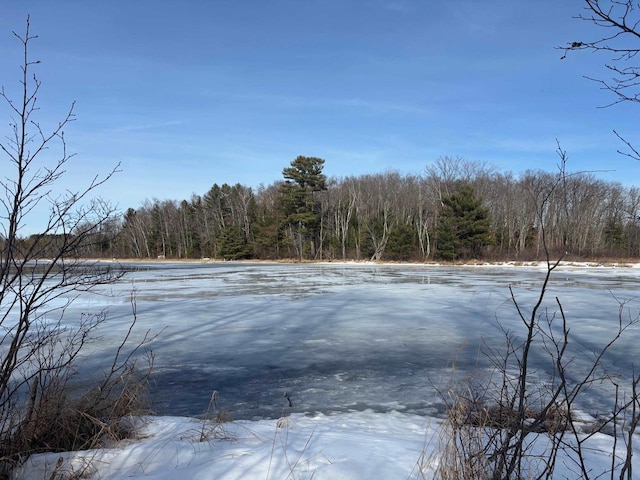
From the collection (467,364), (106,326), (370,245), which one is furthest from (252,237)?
(467,364)

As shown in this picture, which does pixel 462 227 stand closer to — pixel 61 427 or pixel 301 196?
pixel 301 196

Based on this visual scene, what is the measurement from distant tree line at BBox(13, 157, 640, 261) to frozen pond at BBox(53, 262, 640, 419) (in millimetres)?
28313

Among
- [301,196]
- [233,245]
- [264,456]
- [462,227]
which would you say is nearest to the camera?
[264,456]

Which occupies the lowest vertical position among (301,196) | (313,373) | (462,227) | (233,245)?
(313,373)

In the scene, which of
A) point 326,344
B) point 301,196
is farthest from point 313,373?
point 301,196

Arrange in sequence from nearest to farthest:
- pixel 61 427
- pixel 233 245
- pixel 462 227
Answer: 1. pixel 61 427
2. pixel 462 227
3. pixel 233 245

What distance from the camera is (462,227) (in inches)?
1558

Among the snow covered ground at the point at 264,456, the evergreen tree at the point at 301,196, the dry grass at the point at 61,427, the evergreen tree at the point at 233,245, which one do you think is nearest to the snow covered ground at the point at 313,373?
the snow covered ground at the point at 264,456

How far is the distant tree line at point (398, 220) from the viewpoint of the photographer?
4094cm

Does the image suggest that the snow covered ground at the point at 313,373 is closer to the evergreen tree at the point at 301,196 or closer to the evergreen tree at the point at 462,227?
the evergreen tree at the point at 462,227

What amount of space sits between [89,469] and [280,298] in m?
10.9

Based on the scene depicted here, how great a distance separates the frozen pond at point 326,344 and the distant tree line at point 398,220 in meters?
28.3

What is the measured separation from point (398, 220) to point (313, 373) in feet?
160

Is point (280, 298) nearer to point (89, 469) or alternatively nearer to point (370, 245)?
point (89, 469)
